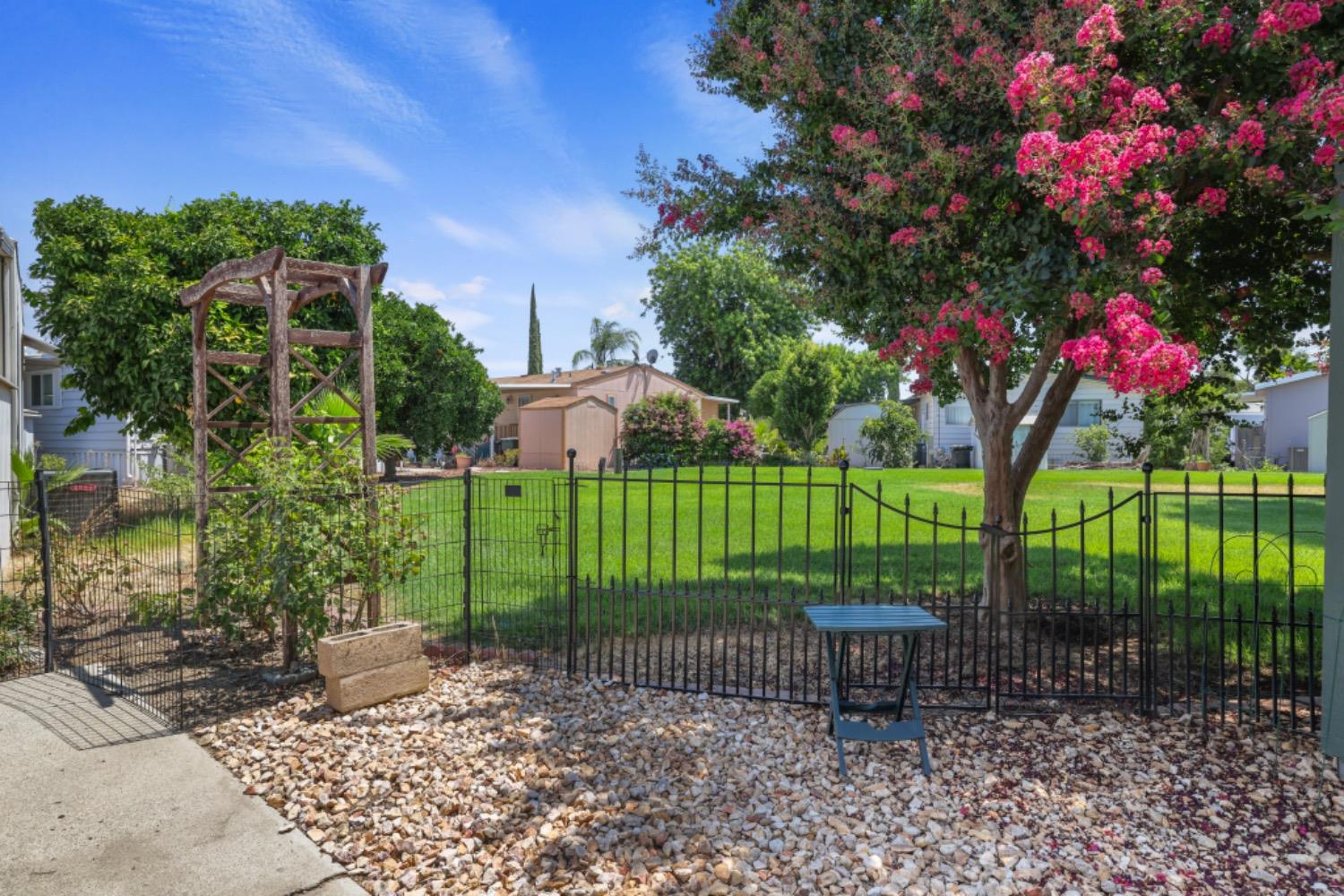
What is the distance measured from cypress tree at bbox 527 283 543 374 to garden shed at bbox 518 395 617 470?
21.6m

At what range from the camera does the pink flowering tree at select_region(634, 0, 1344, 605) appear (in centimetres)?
393

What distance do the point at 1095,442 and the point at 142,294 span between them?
2719 cm

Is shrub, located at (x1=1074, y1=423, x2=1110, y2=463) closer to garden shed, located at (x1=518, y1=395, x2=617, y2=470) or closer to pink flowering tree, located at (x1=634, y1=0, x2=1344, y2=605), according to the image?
garden shed, located at (x1=518, y1=395, x2=617, y2=470)

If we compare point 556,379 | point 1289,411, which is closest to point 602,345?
point 556,379

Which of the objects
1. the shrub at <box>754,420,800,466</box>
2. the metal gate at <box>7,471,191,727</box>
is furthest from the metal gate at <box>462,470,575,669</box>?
the shrub at <box>754,420,800,466</box>

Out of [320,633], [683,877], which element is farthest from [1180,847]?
[320,633]

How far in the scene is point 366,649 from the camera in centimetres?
499

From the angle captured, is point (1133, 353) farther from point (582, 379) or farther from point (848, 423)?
point (582, 379)

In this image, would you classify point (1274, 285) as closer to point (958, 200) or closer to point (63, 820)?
point (958, 200)

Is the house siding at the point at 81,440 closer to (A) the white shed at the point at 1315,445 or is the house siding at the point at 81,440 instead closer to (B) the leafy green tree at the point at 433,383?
(B) the leafy green tree at the point at 433,383

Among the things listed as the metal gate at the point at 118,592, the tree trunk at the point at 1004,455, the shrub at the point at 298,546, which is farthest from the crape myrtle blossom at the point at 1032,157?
the metal gate at the point at 118,592

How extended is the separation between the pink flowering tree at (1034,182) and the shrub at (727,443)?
19.1m

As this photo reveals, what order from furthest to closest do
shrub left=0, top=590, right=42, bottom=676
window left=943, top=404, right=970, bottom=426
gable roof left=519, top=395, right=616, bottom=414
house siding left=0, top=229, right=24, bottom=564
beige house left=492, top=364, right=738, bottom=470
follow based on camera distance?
window left=943, top=404, right=970, bottom=426 < gable roof left=519, top=395, right=616, bottom=414 < beige house left=492, top=364, right=738, bottom=470 < house siding left=0, top=229, right=24, bottom=564 < shrub left=0, top=590, right=42, bottom=676

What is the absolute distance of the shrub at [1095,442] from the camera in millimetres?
25688
